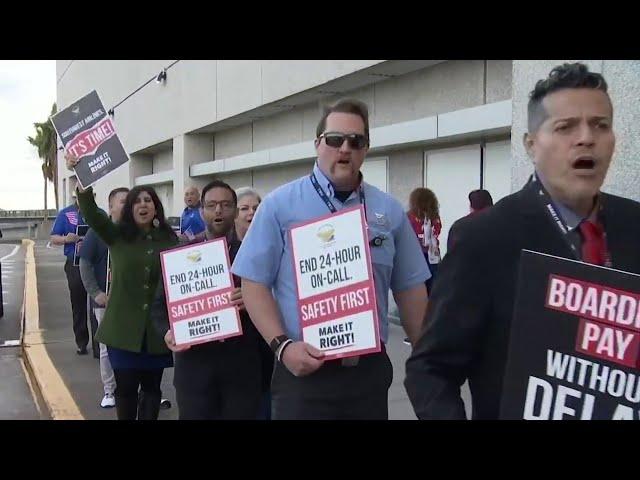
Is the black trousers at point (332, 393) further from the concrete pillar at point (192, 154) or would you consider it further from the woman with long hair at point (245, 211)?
the concrete pillar at point (192, 154)

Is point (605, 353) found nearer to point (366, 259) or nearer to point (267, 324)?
point (366, 259)

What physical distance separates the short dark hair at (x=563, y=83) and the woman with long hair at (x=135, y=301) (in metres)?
3.15

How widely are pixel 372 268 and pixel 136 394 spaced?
95.4 inches

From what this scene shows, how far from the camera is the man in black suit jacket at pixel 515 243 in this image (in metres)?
1.86

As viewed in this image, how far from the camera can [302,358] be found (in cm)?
272

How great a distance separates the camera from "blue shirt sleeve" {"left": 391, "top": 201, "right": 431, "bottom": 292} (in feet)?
10.3

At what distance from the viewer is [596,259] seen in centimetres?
189

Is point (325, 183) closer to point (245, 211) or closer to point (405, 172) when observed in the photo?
point (245, 211)

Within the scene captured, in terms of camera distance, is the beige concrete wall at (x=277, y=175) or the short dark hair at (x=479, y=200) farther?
the beige concrete wall at (x=277, y=175)

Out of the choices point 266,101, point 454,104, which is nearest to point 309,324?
point 454,104

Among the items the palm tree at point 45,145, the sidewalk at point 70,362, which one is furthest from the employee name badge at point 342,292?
the palm tree at point 45,145

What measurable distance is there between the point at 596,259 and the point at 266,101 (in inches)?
495

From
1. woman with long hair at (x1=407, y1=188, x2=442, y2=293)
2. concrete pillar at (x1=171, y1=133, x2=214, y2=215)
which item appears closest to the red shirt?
woman with long hair at (x1=407, y1=188, x2=442, y2=293)

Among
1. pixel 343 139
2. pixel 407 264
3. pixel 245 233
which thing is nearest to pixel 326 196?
pixel 343 139
